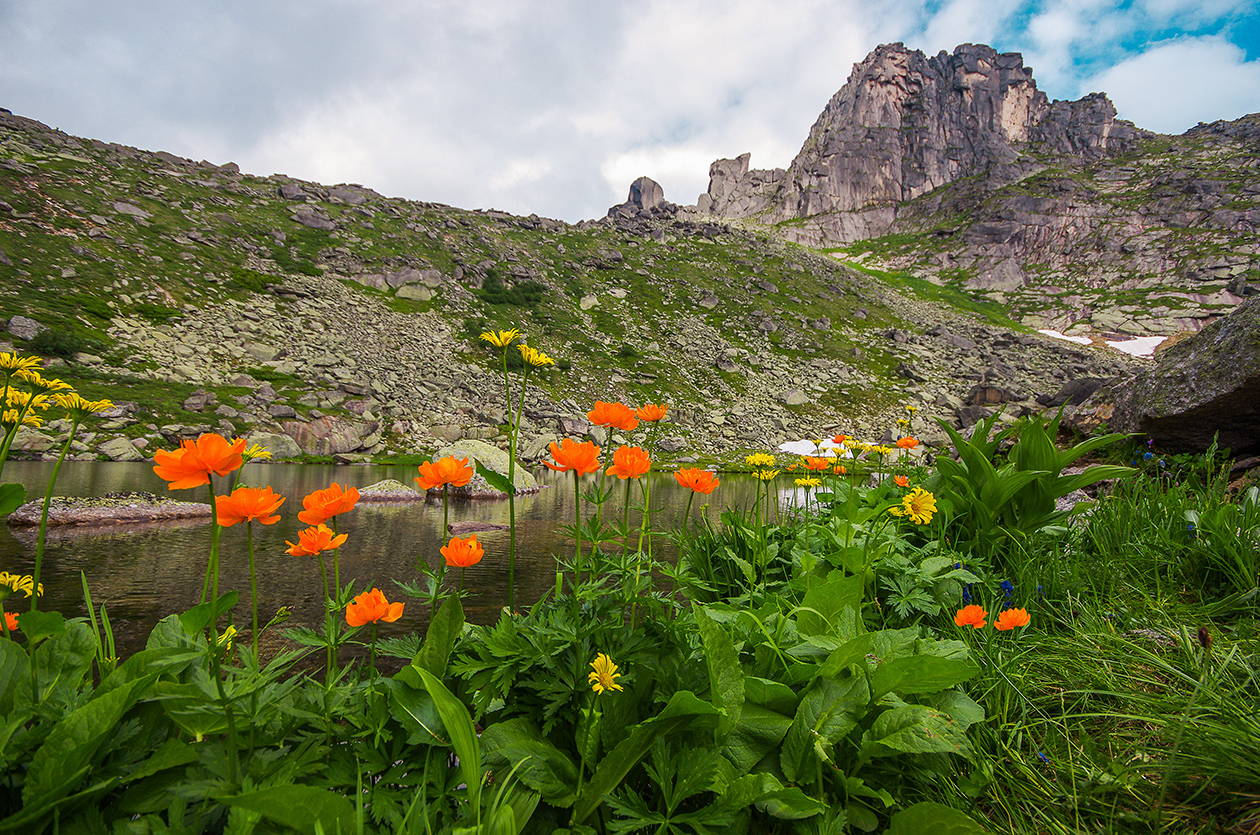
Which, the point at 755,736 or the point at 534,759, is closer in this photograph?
the point at 534,759

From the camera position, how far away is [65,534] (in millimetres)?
7781

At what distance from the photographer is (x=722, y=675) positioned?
1578 millimetres

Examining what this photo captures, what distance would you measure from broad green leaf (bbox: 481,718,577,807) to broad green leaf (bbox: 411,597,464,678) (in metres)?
0.27

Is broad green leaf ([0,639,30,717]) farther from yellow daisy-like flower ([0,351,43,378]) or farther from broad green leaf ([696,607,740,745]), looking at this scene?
broad green leaf ([696,607,740,745])

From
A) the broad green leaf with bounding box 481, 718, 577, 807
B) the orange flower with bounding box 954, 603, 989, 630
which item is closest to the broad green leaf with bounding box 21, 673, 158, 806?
the broad green leaf with bounding box 481, 718, 577, 807

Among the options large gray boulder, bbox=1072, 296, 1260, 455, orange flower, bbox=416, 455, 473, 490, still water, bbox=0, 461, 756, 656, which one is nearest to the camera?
orange flower, bbox=416, 455, 473, 490

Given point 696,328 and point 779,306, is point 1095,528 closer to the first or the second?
point 696,328

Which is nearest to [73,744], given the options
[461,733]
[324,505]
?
[324,505]

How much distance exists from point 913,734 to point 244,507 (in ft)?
7.51

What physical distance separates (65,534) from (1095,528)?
12943 mm

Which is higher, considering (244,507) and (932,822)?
(244,507)

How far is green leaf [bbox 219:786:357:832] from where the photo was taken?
99 cm

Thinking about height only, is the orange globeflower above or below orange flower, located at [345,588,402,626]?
above

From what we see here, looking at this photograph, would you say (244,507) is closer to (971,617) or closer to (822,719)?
(822,719)
